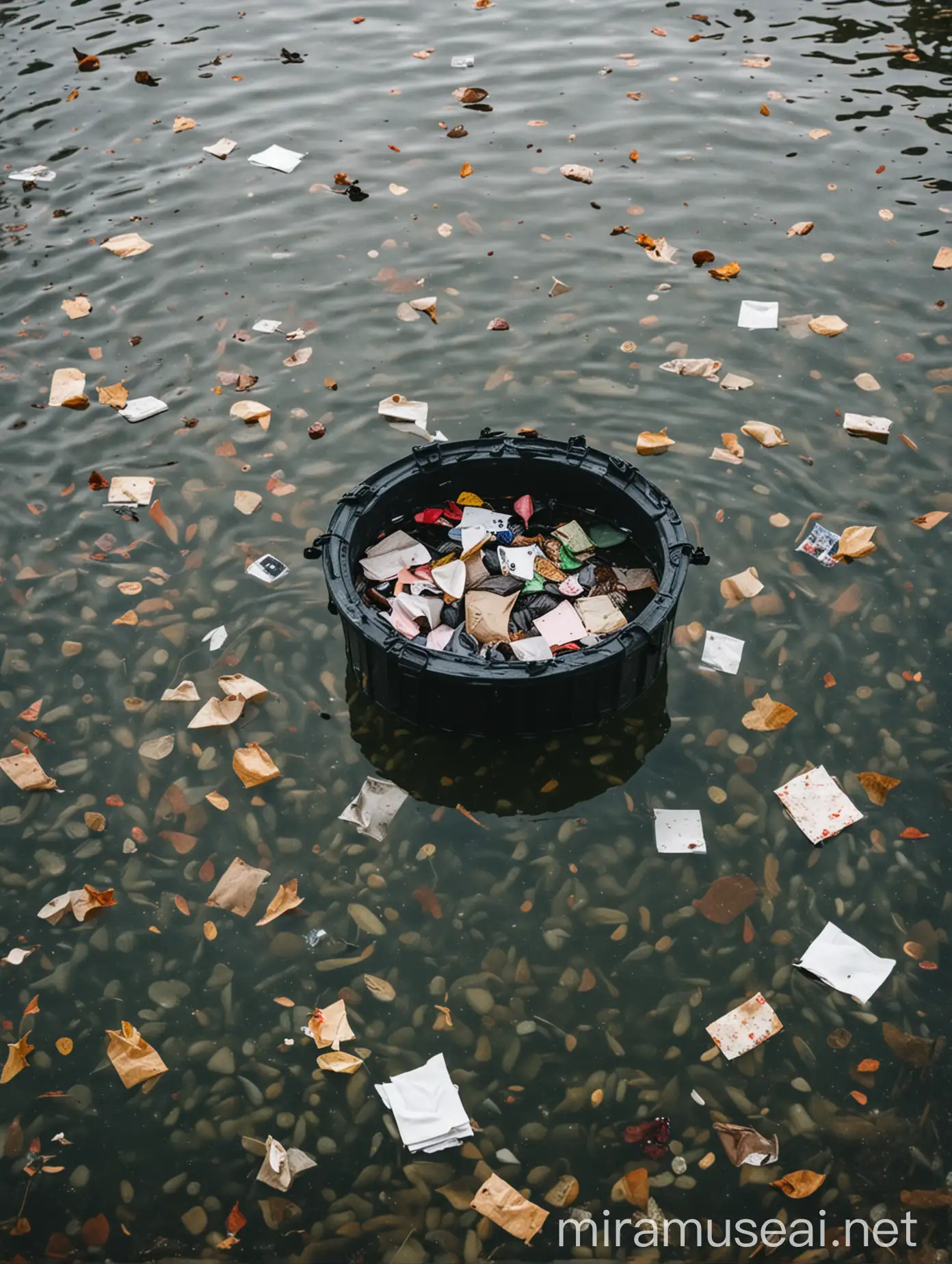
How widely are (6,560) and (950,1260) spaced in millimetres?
5439

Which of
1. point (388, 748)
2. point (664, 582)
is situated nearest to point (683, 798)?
point (664, 582)

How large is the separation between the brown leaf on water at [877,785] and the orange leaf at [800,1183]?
5.41 feet

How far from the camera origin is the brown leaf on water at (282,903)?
4.48 metres

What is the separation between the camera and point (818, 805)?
4.75 m

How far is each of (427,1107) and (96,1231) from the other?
48.8 inches

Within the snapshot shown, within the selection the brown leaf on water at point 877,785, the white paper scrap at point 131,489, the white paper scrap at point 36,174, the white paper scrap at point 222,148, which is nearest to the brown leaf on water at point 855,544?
the brown leaf on water at point 877,785

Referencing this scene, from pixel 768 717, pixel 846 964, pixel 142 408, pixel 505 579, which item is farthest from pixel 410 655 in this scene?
pixel 142 408

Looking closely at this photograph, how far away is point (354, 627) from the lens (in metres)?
4.59

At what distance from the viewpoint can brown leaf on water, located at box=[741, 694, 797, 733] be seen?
505cm

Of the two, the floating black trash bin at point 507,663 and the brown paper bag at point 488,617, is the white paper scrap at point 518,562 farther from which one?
the floating black trash bin at point 507,663

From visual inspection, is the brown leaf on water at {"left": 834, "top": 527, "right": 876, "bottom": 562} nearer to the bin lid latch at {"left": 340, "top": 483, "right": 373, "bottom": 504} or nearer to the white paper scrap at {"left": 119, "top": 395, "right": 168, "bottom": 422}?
the bin lid latch at {"left": 340, "top": 483, "right": 373, "bottom": 504}

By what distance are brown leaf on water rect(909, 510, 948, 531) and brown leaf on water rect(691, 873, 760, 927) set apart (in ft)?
8.10

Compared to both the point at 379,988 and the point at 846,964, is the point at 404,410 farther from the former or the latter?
the point at 846,964

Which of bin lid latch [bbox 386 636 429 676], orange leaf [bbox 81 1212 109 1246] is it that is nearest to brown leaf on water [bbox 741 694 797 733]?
bin lid latch [bbox 386 636 429 676]
